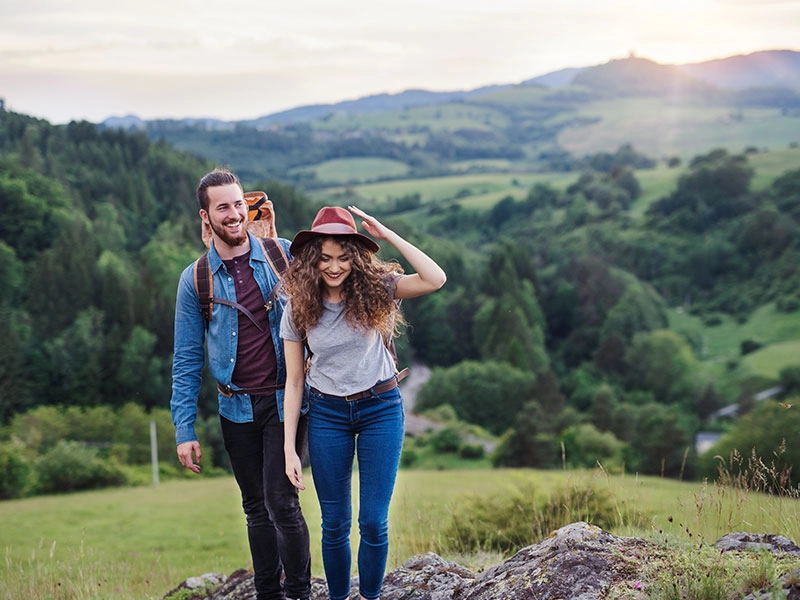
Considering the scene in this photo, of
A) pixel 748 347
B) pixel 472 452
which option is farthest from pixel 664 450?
pixel 748 347

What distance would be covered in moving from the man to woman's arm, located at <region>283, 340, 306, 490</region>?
0.64 ft

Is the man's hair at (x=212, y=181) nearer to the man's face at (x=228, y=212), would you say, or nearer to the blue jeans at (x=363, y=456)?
the man's face at (x=228, y=212)

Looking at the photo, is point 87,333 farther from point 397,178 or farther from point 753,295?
point 397,178

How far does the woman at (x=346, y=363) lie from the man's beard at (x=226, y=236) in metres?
0.46

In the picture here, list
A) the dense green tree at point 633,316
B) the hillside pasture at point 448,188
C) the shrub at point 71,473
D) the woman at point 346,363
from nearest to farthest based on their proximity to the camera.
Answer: the woman at point 346,363
the shrub at point 71,473
the dense green tree at point 633,316
the hillside pasture at point 448,188

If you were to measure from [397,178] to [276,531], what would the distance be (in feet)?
623

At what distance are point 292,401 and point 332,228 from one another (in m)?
0.94

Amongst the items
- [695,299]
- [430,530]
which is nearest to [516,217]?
A: [695,299]

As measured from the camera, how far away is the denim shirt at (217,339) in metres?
4.40

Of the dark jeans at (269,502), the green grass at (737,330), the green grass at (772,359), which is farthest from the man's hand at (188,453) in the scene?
the green grass at (737,330)

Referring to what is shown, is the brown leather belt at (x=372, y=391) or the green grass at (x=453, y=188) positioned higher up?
the green grass at (x=453, y=188)

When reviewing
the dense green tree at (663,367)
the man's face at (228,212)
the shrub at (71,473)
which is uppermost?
the man's face at (228,212)

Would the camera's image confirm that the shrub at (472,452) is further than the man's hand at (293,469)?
Yes

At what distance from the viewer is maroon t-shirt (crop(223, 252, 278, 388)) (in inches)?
173
